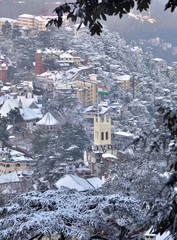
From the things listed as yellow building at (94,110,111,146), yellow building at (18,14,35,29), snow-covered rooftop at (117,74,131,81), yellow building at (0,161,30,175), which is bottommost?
yellow building at (0,161,30,175)

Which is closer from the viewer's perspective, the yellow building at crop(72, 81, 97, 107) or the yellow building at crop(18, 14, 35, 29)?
the yellow building at crop(72, 81, 97, 107)

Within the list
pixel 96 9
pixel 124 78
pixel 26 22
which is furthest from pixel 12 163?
pixel 26 22

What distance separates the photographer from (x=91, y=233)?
182 inches

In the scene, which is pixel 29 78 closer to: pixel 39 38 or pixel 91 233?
pixel 39 38

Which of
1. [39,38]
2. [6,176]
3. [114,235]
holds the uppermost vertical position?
[39,38]

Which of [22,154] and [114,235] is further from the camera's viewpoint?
[22,154]

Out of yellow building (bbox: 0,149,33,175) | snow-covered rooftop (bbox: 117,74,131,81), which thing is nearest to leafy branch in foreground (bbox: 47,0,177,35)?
yellow building (bbox: 0,149,33,175)

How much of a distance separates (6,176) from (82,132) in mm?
5338

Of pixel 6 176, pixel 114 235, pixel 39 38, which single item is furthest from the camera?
pixel 39 38

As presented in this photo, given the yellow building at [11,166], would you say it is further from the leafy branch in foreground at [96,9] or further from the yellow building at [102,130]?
the leafy branch in foreground at [96,9]

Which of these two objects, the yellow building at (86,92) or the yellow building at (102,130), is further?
the yellow building at (86,92)

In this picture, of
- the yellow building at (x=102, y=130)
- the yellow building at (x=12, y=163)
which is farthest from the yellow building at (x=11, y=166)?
the yellow building at (x=102, y=130)

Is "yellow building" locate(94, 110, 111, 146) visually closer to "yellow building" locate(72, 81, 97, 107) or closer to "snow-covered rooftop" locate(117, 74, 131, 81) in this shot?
"yellow building" locate(72, 81, 97, 107)

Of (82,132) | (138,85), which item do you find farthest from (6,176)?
(138,85)
